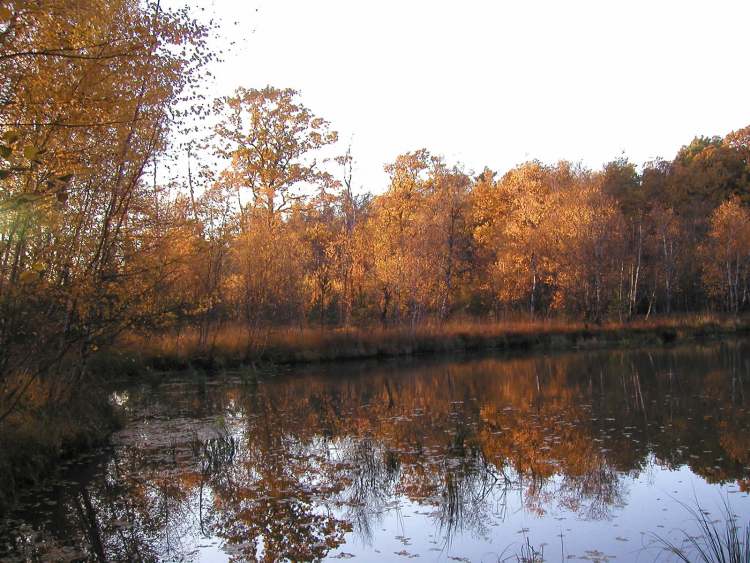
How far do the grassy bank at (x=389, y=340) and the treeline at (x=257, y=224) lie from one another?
0.91 metres

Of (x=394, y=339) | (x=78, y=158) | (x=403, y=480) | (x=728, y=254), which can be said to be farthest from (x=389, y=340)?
(x=728, y=254)

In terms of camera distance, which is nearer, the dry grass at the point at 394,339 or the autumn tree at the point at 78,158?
the autumn tree at the point at 78,158

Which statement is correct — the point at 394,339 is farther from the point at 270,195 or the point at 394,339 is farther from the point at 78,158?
the point at 78,158

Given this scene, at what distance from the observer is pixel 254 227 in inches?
1003

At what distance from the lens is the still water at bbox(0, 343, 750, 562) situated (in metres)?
7.10

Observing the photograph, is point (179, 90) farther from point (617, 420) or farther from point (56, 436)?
point (617, 420)

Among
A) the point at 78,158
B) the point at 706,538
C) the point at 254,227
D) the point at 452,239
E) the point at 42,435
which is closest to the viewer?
the point at 706,538

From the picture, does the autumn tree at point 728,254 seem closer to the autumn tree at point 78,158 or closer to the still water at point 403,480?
the still water at point 403,480

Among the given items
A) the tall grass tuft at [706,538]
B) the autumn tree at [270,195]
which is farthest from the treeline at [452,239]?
the tall grass tuft at [706,538]

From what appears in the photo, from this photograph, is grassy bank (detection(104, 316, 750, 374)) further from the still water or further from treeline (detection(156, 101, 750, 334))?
the still water

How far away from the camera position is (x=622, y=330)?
35031 millimetres

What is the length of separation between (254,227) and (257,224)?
10.0 inches

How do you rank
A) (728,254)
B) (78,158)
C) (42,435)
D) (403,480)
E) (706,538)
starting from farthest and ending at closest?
(728,254), (42,435), (403,480), (78,158), (706,538)

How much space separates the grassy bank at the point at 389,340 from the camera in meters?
23.9
